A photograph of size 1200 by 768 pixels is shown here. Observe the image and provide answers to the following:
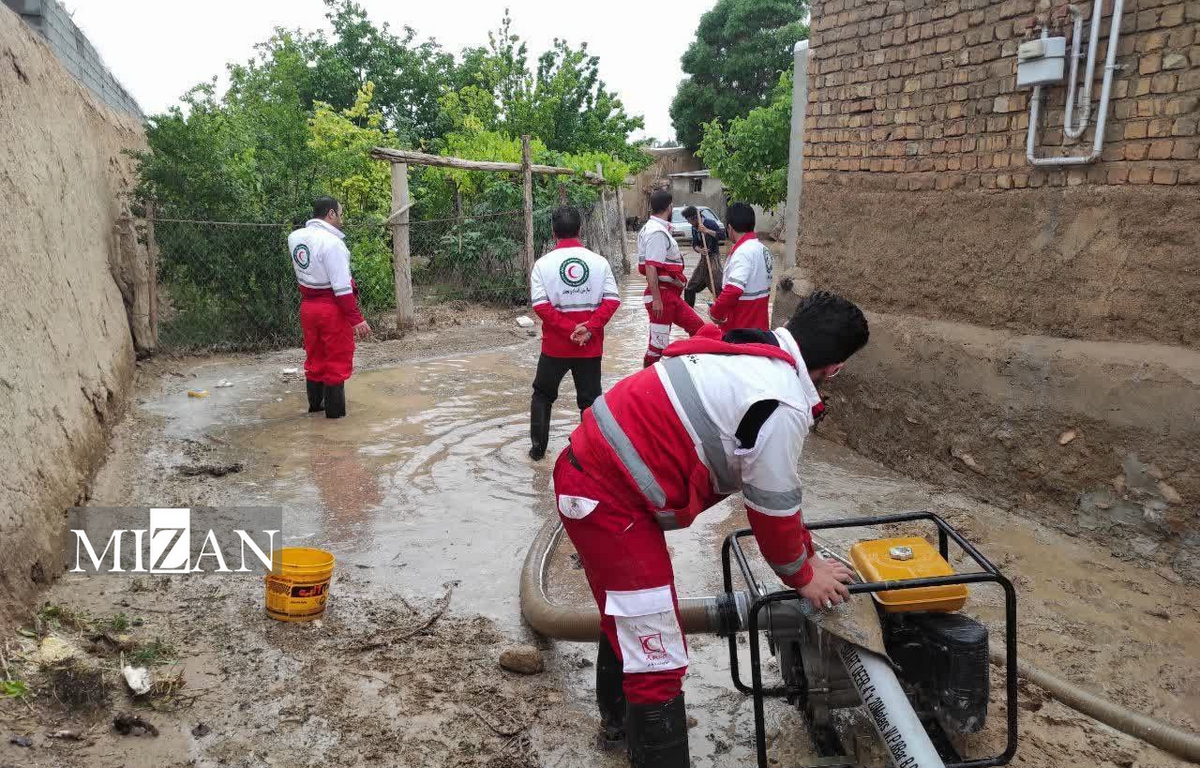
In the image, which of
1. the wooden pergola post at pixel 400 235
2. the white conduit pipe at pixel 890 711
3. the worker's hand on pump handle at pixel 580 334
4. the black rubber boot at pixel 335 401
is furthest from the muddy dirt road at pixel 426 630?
the wooden pergola post at pixel 400 235

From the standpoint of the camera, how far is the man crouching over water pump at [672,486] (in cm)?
258

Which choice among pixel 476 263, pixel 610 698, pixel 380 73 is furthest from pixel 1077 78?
pixel 380 73

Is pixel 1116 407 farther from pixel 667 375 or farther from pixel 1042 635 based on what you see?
pixel 667 375

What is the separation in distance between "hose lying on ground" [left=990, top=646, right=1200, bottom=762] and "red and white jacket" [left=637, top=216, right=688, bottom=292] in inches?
182

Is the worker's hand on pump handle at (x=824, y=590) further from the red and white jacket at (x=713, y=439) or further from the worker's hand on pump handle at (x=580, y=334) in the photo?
the worker's hand on pump handle at (x=580, y=334)

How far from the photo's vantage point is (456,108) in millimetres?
20969

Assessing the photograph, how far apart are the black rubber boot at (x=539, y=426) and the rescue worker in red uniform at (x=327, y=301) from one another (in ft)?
5.49

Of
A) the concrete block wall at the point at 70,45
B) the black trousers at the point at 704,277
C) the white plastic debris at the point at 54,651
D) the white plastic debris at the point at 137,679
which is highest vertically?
the concrete block wall at the point at 70,45

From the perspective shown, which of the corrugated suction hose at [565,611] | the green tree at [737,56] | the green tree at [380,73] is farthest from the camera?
the green tree at [737,56]

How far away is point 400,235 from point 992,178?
7727mm

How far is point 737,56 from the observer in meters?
38.9

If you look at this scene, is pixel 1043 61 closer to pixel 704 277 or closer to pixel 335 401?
pixel 704 277

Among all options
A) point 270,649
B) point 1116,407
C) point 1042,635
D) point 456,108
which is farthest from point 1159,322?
point 456,108

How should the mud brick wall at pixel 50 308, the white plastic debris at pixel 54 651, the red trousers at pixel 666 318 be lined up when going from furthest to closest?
the red trousers at pixel 666 318 → the mud brick wall at pixel 50 308 → the white plastic debris at pixel 54 651
